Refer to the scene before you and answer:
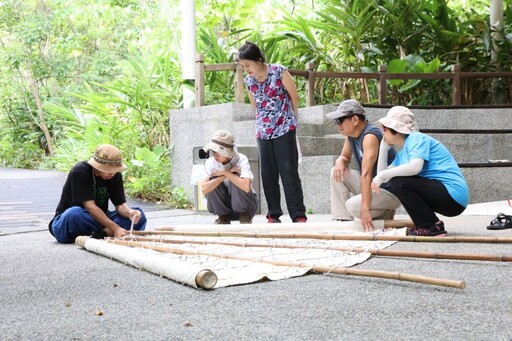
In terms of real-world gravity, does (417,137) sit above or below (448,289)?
above

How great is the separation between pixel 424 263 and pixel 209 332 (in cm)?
157

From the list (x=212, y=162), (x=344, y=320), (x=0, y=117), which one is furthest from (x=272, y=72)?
(x=0, y=117)

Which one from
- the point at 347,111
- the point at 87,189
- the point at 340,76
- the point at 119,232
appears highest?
the point at 340,76

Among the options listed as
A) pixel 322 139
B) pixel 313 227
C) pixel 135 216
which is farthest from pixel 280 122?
pixel 322 139

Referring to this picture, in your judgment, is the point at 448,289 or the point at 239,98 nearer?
the point at 448,289

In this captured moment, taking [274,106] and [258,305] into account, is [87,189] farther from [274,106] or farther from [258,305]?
[258,305]

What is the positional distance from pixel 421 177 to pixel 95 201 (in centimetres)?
206

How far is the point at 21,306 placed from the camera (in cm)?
277

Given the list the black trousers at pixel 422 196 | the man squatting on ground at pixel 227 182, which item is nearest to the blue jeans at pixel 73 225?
the man squatting on ground at pixel 227 182

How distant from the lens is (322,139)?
8398mm

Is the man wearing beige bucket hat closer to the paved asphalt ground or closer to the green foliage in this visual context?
the paved asphalt ground

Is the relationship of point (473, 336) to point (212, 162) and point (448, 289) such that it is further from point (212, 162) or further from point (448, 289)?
point (212, 162)

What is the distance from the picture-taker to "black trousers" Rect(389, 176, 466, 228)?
14.6 feet

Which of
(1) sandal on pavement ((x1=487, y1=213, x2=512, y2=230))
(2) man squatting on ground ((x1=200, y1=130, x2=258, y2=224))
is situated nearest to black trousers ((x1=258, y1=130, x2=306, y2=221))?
(2) man squatting on ground ((x1=200, y1=130, x2=258, y2=224))
